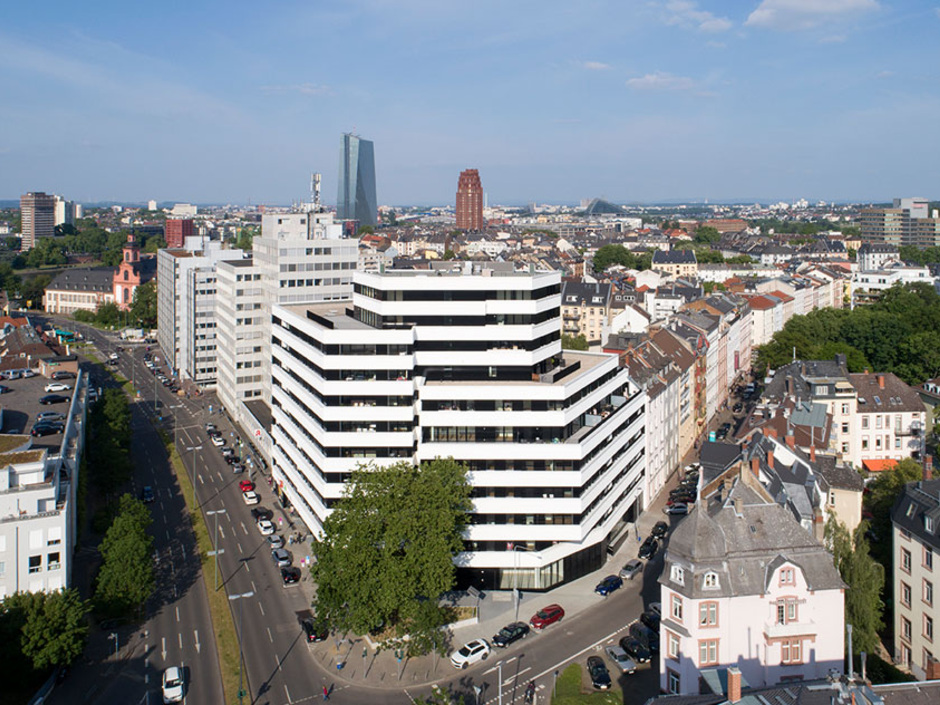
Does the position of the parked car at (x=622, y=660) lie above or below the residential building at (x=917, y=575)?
below

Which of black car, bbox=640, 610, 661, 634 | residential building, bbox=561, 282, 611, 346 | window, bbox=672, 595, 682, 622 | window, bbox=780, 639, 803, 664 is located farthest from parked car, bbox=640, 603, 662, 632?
residential building, bbox=561, 282, 611, 346

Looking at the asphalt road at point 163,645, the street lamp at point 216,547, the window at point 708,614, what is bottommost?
the asphalt road at point 163,645

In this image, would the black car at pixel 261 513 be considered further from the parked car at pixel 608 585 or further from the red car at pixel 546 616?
the parked car at pixel 608 585

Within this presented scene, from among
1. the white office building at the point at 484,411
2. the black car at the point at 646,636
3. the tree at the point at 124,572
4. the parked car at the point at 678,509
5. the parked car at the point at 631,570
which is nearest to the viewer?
the black car at the point at 646,636

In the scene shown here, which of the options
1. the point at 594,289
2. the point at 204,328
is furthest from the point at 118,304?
the point at 594,289

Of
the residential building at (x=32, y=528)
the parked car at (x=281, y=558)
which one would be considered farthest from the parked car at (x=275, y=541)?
the residential building at (x=32, y=528)

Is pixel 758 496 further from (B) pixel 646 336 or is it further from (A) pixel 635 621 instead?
(B) pixel 646 336
